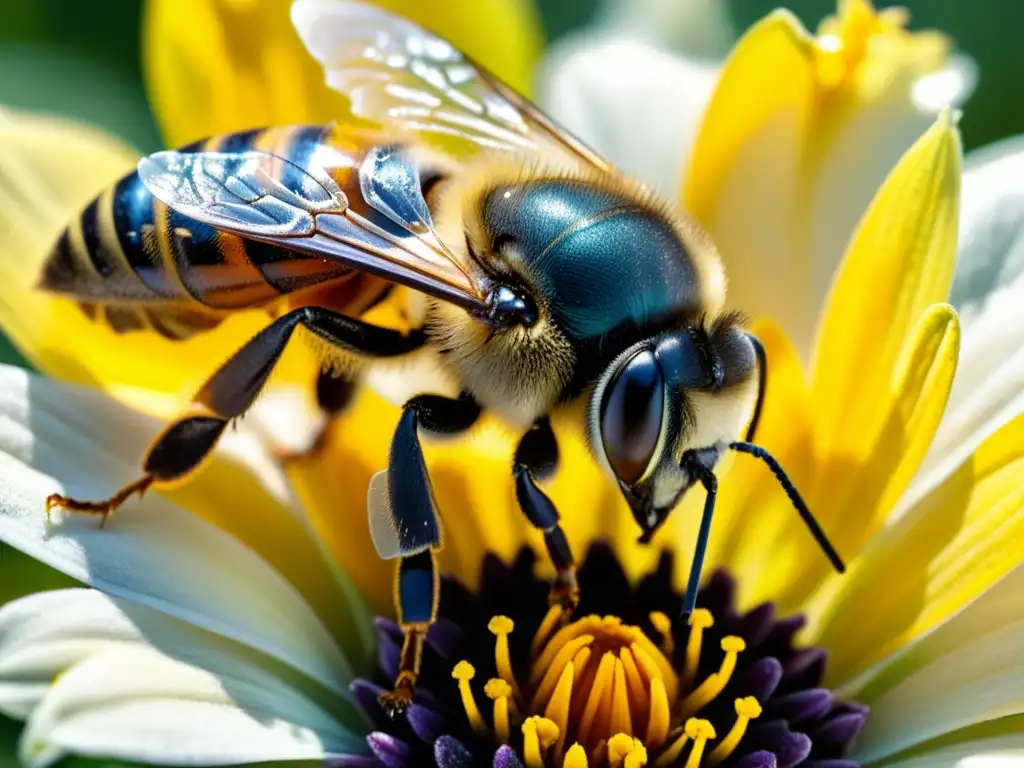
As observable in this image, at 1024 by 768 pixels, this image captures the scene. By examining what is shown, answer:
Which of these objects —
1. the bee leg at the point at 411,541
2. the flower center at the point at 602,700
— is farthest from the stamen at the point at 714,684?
the bee leg at the point at 411,541

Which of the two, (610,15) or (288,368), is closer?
(288,368)

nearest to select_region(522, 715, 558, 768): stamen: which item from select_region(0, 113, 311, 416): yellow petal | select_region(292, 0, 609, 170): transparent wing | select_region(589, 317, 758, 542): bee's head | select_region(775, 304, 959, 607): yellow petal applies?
select_region(589, 317, 758, 542): bee's head

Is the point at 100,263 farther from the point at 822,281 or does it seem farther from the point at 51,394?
the point at 822,281

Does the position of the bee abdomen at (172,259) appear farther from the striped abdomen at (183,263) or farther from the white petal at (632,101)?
the white petal at (632,101)

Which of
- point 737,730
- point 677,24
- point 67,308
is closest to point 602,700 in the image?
point 737,730

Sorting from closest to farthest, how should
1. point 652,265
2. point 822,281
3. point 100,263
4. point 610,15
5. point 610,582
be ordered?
point 652,265 → point 100,263 → point 610,582 → point 822,281 → point 610,15

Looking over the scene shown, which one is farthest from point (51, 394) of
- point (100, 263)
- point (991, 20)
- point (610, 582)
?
point (991, 20)

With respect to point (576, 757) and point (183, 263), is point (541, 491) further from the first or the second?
point (183, 263)
